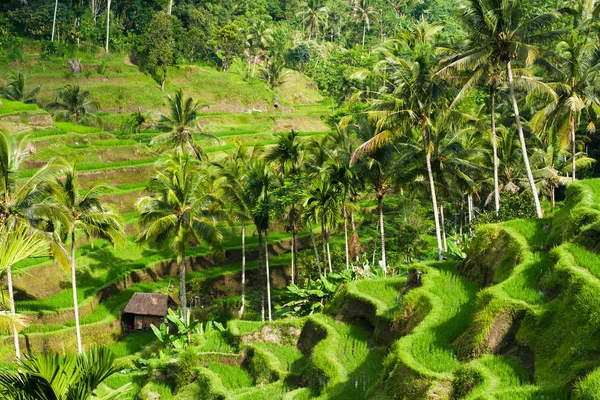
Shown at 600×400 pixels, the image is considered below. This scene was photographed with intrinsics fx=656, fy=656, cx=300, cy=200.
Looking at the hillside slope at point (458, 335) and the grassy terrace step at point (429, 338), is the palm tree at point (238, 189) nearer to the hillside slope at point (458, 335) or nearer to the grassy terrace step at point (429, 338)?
the hillside slope at point (458, 335)

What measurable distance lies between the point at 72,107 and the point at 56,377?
177 feet

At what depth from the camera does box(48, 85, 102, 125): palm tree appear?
188 ft

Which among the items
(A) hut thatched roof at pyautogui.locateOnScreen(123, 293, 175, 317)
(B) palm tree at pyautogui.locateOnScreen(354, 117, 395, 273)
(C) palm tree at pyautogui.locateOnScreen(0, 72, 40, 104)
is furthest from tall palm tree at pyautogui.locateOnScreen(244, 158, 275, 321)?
(C) palm tree at pyautogui.locateOnScreen(0, 72, 40, 104)

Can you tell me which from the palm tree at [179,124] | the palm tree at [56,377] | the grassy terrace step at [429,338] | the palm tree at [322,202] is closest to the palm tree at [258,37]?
the palm tree at [179,124]

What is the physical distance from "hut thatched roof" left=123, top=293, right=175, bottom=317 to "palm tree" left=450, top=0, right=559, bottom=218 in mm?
19794

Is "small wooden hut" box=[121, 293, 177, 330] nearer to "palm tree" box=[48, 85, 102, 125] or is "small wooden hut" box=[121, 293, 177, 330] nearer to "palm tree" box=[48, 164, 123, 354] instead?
"palm tree" box=[48, 164, 123, 354]

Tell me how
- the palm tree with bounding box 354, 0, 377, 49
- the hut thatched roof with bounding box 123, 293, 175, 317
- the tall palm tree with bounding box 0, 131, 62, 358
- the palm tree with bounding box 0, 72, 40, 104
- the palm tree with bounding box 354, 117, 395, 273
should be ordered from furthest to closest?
the palm tree with bounding box 354, 0, 377, 49 → the palm tree with bounding box 0, 72, 40, 104 → the hut thatched roof with bounding box 123, 293, 175, 317 → the palm tree with bounding box 354, 117, 395, 273 → the tall palm tree with bounding box 0, 131, 62, 358

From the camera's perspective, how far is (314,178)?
34.7 meters

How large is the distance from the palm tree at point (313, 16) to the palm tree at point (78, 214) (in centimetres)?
7393

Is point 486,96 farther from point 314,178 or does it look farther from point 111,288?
point 111,288

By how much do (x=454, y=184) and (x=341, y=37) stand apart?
79983 millimetres

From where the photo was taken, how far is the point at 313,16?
100125mm

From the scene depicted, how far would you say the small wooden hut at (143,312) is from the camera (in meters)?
33.8

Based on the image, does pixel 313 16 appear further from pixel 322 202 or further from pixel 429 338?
pixel 429 338
